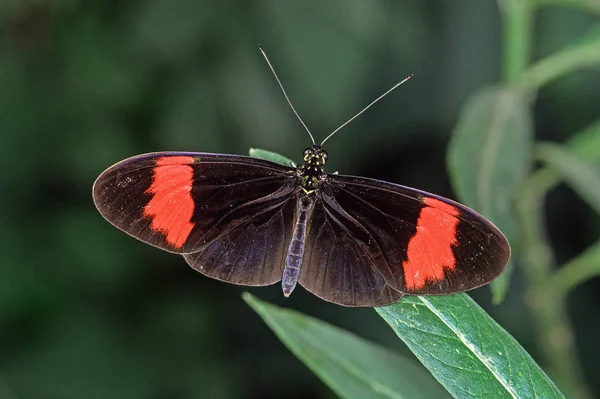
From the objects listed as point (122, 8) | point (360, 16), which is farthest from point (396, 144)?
point (122, 8)

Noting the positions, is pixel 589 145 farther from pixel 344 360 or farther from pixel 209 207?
→ pixel 209 207

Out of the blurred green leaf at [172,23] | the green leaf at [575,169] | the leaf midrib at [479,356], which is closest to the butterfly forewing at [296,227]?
the leaf midrib at [479,356]

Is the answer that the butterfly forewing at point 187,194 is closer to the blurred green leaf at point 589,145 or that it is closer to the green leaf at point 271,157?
the green leaf at point 271,157

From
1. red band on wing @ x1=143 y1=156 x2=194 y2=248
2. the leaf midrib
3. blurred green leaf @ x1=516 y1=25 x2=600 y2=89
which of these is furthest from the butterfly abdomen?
blurred green leaf @ x1=516 y1=25 x2=600 y2=89

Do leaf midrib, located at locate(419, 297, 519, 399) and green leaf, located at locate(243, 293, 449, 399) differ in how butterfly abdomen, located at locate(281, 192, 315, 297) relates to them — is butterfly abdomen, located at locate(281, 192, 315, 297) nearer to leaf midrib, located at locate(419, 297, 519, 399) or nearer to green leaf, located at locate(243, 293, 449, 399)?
green leaf, located at locate(243, 293, 449, 399)

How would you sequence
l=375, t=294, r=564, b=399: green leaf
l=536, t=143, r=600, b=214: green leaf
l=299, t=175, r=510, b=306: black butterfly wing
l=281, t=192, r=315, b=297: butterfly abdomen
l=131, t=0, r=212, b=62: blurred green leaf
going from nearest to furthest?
l=375, t=294, r=564, b=399: green leaf → l=299, t=175, r=510, b=306: black butterfly wing → l=281, t=192, r=315, b=297: butterfly abdomen → l=536, t=143, r=600, b=214: green leaf → l=131, t=0, r=212, b=62: blurred green leaf

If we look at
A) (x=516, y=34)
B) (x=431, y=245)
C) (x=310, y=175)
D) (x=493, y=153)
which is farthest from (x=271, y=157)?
(x=516, y=34)

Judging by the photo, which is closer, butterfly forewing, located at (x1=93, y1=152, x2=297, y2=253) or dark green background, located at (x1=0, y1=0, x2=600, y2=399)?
butterfly forewing, located at (x1=93, y1=152, x2=297, y2=253)
